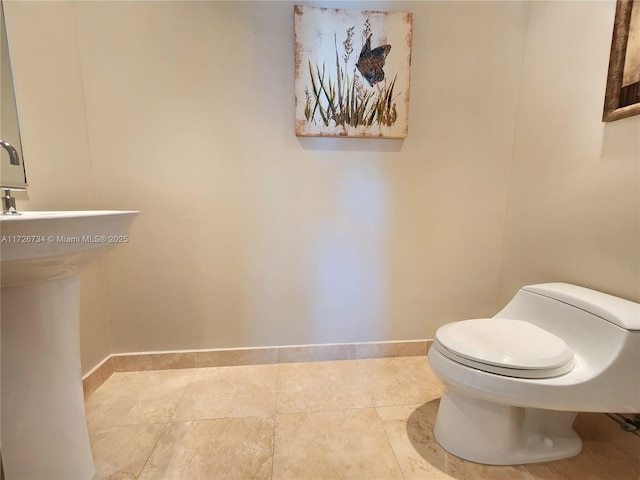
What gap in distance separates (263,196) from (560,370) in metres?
1.35

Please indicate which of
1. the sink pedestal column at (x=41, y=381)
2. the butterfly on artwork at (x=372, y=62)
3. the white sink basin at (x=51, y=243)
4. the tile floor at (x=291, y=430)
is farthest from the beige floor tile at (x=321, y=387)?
the butterfly on artwork at (x=372, y=62)

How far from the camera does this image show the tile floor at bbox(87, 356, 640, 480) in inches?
36.9

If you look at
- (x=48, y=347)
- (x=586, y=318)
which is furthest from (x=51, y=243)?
(x=586, y=318)

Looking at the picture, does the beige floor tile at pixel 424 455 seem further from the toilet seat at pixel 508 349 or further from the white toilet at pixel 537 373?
the toilet seat at pixel 508 349

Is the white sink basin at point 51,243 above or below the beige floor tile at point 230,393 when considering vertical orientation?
above

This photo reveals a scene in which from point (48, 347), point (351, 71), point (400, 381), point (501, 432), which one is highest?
point (351, 71)

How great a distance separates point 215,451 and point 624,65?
81.9 inches

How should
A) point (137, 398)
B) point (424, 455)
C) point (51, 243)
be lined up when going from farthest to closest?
point (137, 398), point (424, 455), point (51, 243)

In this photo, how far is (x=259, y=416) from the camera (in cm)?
117

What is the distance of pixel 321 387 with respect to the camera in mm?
1362

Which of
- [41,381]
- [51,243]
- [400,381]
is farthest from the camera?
[400,381]

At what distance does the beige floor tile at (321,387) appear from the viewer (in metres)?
1.24

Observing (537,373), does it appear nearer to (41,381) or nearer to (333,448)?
(333,448)

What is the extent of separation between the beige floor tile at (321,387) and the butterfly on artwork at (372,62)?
1.51 m
